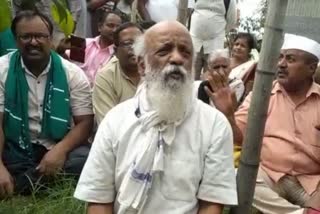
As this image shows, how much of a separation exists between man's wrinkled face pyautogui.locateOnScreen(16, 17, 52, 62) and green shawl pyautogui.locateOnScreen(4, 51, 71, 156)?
0.14 m

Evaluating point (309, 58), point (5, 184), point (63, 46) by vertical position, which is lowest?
point (5, 184)

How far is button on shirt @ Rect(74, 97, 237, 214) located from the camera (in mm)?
2938

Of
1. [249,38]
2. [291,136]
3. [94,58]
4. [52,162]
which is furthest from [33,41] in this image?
[249,38]

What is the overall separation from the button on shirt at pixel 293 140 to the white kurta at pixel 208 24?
3102 mm

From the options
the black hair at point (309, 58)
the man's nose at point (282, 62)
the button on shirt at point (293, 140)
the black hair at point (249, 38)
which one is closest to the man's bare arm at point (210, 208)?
the button on shirt at point (293, 140)

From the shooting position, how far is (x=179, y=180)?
293cm

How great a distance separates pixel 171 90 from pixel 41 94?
206 cm

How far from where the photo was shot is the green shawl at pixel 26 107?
15.6 feet

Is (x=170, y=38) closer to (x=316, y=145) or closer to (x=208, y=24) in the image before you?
(x=316, y=145)

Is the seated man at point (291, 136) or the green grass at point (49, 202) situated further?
the green grass at point (49, 202)

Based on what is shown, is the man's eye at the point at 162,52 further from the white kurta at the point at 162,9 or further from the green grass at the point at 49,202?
the white kurta at the point at 162,9

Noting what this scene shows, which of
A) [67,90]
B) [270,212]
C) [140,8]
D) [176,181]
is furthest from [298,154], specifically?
[140,8]

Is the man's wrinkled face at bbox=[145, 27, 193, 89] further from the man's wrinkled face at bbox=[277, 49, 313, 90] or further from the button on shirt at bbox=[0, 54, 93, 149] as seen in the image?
the button on shirt at bbox=[0, 54, 93, 149]

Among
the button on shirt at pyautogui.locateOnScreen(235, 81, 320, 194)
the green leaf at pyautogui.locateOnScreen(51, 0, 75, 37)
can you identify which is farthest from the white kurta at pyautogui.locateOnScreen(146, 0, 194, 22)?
the green leaf at pyautogui.locateOnScreen(51, 0, 75, 37)
